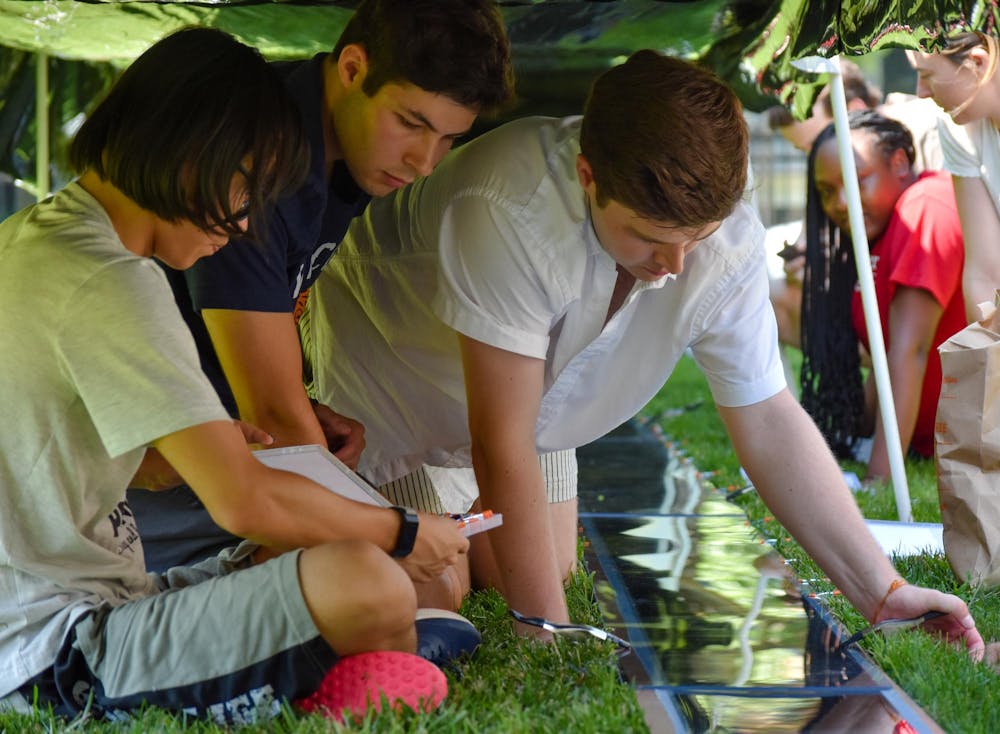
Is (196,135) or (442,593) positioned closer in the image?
(196,135)

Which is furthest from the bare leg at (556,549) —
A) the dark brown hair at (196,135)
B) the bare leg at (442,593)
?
the dark brown hair at (196,135)

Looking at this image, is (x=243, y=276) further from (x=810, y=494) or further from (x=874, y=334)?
(x=874, y=334)

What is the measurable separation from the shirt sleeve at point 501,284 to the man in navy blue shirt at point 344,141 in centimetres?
17

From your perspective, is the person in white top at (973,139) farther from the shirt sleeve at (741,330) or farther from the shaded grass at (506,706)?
the shaded grass at (506,706)

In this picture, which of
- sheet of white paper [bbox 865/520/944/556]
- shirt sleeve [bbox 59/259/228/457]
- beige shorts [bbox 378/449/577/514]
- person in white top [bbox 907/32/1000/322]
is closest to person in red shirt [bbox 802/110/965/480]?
person in white top [bbox 907/32/1000/322]

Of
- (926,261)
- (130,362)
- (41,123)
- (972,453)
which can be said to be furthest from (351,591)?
(926,261)

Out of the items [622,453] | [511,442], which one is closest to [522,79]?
[511,442]

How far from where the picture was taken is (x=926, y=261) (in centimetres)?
452

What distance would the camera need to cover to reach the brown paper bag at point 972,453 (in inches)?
107

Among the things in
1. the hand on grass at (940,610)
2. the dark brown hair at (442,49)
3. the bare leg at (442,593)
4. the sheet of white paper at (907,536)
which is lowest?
the sheet of white paper at (907,536)

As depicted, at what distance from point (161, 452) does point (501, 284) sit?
0.64 m

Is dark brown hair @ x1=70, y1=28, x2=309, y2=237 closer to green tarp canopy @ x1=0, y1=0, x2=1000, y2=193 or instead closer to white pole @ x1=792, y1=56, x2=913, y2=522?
green tarp canopy @ x1=0, y1=0, x2=1000, y2=193

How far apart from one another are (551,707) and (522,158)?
874mm

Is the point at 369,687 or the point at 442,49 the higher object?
the point at 442,49
